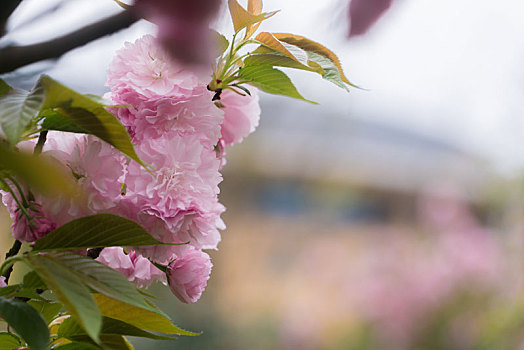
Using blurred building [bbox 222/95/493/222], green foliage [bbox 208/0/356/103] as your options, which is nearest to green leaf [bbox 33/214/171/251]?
green foliage [bbox 208/0/356/103]

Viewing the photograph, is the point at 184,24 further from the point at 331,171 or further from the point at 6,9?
the point at 331,171

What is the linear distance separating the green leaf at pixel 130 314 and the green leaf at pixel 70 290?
0.04m

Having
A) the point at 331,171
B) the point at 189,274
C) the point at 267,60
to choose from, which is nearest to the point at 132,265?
the point at 189,274

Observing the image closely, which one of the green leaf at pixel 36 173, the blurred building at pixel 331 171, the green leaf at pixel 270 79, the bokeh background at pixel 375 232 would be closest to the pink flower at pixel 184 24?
the green leaf at pixel 36 173

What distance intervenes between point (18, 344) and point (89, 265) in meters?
0.08

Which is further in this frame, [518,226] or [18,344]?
[518,226]

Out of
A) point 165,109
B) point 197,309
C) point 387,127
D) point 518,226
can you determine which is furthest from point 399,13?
point 387,127

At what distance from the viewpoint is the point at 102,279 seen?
0.20 meters

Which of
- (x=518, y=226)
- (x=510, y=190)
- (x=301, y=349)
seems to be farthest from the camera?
(x=301, y=349)

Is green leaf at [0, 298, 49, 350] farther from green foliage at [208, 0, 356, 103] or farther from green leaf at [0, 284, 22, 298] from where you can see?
green foliage at [208, 0, 356, 103]

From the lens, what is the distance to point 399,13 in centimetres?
17

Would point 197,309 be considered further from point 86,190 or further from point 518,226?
point 86,190

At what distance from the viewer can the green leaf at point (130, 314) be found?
0.77 ft

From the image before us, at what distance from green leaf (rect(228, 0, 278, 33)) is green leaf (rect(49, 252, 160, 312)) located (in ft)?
0.46
